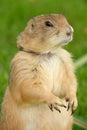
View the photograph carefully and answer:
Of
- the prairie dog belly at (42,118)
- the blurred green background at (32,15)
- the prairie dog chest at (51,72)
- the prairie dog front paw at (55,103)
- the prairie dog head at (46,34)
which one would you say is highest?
the blurred green background at (32,15)

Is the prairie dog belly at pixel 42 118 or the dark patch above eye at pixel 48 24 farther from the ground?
the dark patch above eye at pixel 48 24

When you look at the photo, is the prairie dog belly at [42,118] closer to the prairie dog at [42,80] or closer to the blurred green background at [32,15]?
the prairie dog at [42,80]

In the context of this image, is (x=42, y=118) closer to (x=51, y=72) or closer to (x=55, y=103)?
(x=55, y=103)

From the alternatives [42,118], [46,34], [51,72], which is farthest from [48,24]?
[42,118]

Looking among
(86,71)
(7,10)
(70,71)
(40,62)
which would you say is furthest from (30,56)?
(7,10)

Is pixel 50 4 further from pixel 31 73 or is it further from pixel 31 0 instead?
pixel 31 73

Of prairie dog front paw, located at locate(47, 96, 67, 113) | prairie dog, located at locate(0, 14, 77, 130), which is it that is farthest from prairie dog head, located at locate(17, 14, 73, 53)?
prairie dog front paw, located at locate(47, 96, 67, 113)

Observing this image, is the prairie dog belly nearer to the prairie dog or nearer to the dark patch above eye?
the prairie dog

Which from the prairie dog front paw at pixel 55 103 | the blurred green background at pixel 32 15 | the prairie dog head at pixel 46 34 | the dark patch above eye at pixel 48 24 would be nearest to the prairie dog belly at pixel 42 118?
the prairie dog front paw at pixel 55 103

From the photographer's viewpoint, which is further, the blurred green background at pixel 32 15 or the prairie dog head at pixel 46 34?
the blurred green background at pixel 32 15
